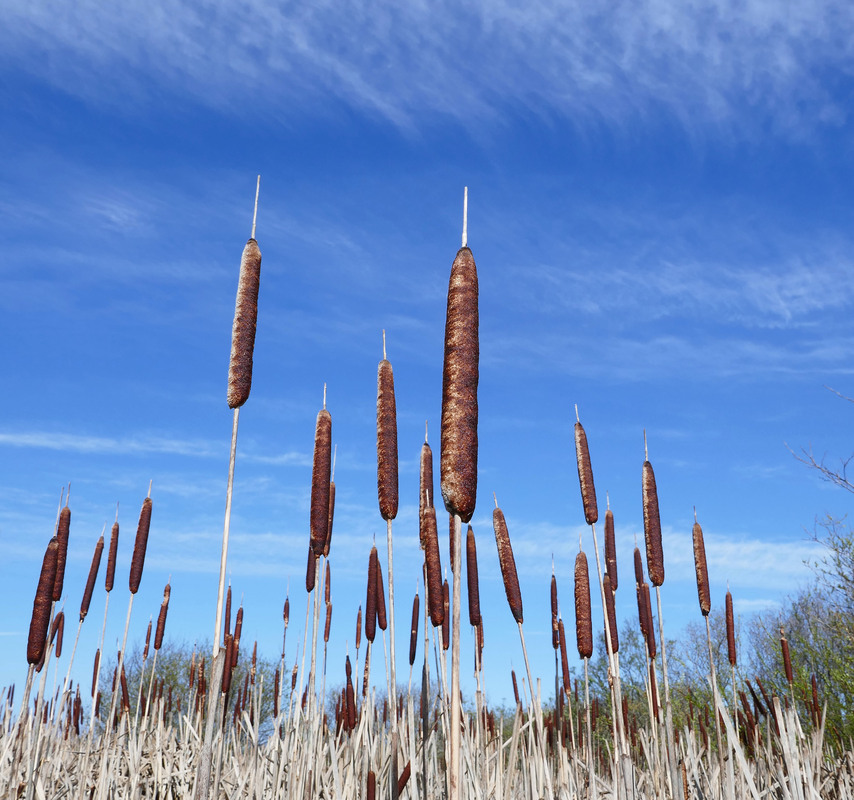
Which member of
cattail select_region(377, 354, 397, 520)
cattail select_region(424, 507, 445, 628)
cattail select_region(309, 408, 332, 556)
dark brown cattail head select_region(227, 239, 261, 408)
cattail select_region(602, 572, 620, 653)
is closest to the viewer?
dark brown cattail head select_region(227, 239, 261, 408)

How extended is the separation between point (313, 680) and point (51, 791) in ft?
14.1

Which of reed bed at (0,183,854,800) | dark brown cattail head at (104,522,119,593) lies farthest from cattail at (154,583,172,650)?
dark brown cattail head at (104,522,119,593)

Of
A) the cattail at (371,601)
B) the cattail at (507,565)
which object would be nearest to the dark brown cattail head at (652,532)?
the cattail at (507,565)

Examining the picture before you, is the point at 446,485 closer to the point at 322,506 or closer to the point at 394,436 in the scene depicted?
the point at 394,436

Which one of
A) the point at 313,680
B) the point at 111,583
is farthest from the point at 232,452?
the point at 111,583

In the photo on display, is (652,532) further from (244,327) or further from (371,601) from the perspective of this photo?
(244,327)

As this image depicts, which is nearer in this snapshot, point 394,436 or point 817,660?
point 394,436

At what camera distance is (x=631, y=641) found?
3512cm

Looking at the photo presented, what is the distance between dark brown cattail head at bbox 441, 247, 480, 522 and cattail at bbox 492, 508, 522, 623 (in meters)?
2.25

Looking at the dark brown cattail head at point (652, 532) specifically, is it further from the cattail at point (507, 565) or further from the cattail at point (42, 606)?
the cattail at point (42, 606)

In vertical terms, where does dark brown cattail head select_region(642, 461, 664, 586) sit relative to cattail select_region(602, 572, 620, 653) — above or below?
above

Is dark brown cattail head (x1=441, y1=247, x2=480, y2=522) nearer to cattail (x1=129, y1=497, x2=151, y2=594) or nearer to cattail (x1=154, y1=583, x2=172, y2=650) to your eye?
cattail (x1=129, y1=497, x2=151, y2=594)

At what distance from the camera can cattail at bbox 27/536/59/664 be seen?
4836mm

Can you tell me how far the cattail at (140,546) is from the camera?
6172mm
